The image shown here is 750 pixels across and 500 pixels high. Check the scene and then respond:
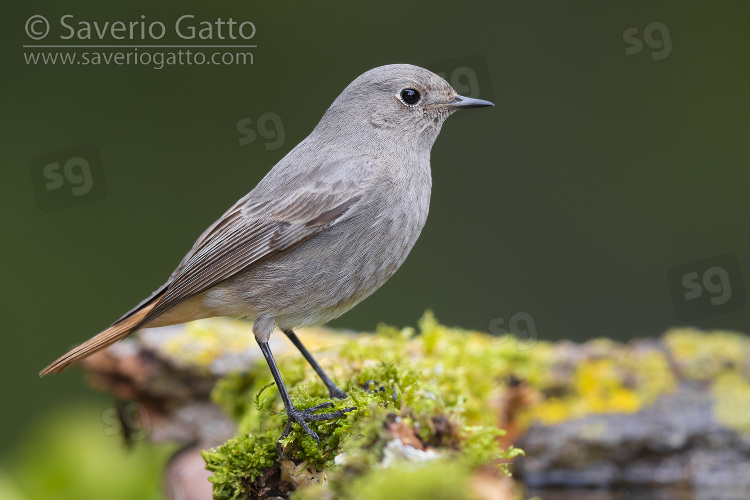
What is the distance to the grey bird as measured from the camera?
360 centimetres

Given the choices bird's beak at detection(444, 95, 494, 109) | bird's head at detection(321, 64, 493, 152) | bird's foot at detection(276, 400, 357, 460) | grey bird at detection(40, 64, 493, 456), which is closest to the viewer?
bird's foot at detection(276, 400, 357, 460)

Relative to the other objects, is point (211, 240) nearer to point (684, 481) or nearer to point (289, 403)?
point (289, 403)

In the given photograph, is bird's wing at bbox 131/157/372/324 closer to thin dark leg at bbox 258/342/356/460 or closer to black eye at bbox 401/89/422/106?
black eye at bbox 401/89/422/106

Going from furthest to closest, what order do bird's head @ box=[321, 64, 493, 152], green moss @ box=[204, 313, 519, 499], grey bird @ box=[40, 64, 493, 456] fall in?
bird's head @ box=[321, 64, 493, 152] → grey bird @ box=[40, 64, 493, 456] → green moss @ box=[204, 313, 519, 499]

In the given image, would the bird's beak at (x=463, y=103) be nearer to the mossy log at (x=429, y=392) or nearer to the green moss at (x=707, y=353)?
the mossy log at (x=429, y=392)

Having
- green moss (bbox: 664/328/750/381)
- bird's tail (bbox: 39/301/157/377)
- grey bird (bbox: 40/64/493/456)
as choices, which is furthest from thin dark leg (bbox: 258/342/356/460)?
green moss (bbox: 664/328/750/381)

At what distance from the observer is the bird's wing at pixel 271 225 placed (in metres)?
3.64

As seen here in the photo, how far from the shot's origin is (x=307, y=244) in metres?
3.67

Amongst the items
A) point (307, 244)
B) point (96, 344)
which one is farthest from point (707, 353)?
point (96, 344)

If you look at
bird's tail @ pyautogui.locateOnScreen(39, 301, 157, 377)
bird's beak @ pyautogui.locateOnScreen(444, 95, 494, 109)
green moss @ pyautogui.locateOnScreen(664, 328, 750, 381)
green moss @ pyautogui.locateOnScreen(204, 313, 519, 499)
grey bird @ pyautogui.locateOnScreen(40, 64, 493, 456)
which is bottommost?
green moss @ pyautogui.locateOnScreen(664, 328, 750, 381)

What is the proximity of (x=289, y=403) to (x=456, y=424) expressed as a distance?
1.07 meters

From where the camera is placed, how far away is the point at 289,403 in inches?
123

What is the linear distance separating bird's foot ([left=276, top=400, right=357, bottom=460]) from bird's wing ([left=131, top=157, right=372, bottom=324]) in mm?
879

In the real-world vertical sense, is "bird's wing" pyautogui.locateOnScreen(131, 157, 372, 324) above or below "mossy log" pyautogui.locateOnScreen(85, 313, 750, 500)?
above
